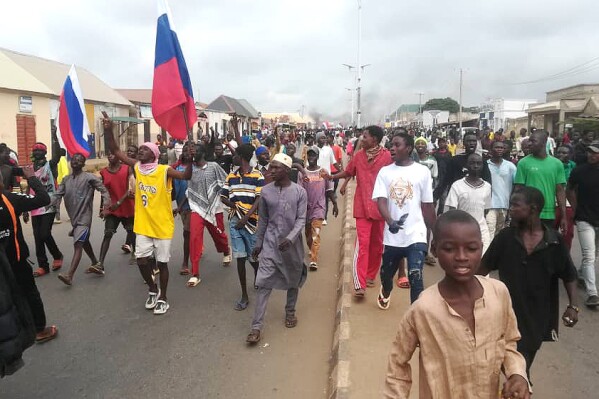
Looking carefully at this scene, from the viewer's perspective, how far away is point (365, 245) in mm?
5277

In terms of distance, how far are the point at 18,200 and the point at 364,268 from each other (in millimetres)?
3258

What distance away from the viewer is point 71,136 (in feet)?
21.0

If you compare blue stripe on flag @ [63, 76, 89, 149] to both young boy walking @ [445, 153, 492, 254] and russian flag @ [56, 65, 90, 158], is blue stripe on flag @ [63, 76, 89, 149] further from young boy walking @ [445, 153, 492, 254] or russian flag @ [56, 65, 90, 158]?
young boy walking @ [445, 153, 492, 254]

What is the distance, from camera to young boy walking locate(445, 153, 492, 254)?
5.04 meters

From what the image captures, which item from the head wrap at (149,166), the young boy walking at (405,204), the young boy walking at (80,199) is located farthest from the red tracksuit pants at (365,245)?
the young boy walking at (80,199)

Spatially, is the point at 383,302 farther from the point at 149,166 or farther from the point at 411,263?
the point at 149,166

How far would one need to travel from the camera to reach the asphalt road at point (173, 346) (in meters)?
3.76

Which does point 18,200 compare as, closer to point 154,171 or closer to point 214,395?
point 154,171

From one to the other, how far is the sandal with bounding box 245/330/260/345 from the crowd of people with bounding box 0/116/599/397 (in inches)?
0.9

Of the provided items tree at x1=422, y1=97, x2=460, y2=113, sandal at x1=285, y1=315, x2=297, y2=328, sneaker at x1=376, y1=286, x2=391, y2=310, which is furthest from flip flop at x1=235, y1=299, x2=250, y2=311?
tree at x1=422, y1=97, x2=460, y2=113

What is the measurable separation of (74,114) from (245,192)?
8.79ft

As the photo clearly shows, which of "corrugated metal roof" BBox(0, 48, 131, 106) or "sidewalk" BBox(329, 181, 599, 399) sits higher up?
"corrugated metal roof" BBox(0, 48, 131, 106)

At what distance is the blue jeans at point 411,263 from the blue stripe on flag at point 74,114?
4.21m

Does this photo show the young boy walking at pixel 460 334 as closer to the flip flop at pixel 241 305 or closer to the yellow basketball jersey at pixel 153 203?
the flip flop at pixel 241 305
